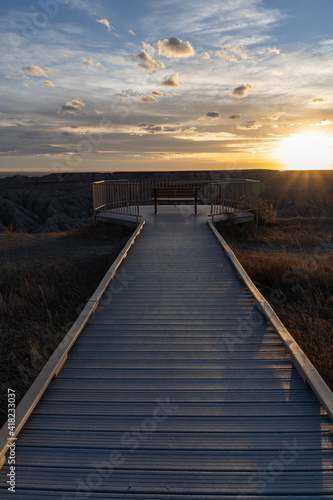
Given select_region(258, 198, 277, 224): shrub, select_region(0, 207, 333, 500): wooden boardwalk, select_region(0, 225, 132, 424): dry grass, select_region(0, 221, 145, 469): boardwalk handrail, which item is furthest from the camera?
select_region(258, 198, 277, 224): shrub

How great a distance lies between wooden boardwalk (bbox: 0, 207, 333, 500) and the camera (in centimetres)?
281

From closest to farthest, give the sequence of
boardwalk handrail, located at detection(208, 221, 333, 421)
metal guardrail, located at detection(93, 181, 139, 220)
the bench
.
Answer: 1. boardwalk handrail, located at detection(208, 221, 333, 421)
2. the bench
3. metal guardrail, located at detection(93, 181, 139, 220)

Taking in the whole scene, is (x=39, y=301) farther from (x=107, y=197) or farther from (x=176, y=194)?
(x=107, y=197)

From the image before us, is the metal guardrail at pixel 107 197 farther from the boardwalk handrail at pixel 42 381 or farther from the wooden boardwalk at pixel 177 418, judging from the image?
the wooden boardwalk at pixel 177 418

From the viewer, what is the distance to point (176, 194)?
12758 mm

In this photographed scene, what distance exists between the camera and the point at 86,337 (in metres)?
4.96

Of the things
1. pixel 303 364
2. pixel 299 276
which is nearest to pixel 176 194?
pixel 299 276

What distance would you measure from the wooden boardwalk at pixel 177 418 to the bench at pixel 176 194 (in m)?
7.36

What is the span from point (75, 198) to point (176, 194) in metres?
63.0

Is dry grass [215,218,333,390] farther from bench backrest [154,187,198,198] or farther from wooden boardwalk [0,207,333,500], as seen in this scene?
bench backrest [154,187,198,198]

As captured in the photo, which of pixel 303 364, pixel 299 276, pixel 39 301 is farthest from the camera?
pixel 299 276

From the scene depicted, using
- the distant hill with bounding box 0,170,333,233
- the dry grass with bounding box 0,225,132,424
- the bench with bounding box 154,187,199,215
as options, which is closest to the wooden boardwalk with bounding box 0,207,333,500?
the dry grass with bounding box 0,225,132,424

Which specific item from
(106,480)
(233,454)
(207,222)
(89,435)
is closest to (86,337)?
(89,435)

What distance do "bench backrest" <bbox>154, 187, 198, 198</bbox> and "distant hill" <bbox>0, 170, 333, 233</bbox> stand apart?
4139cm
